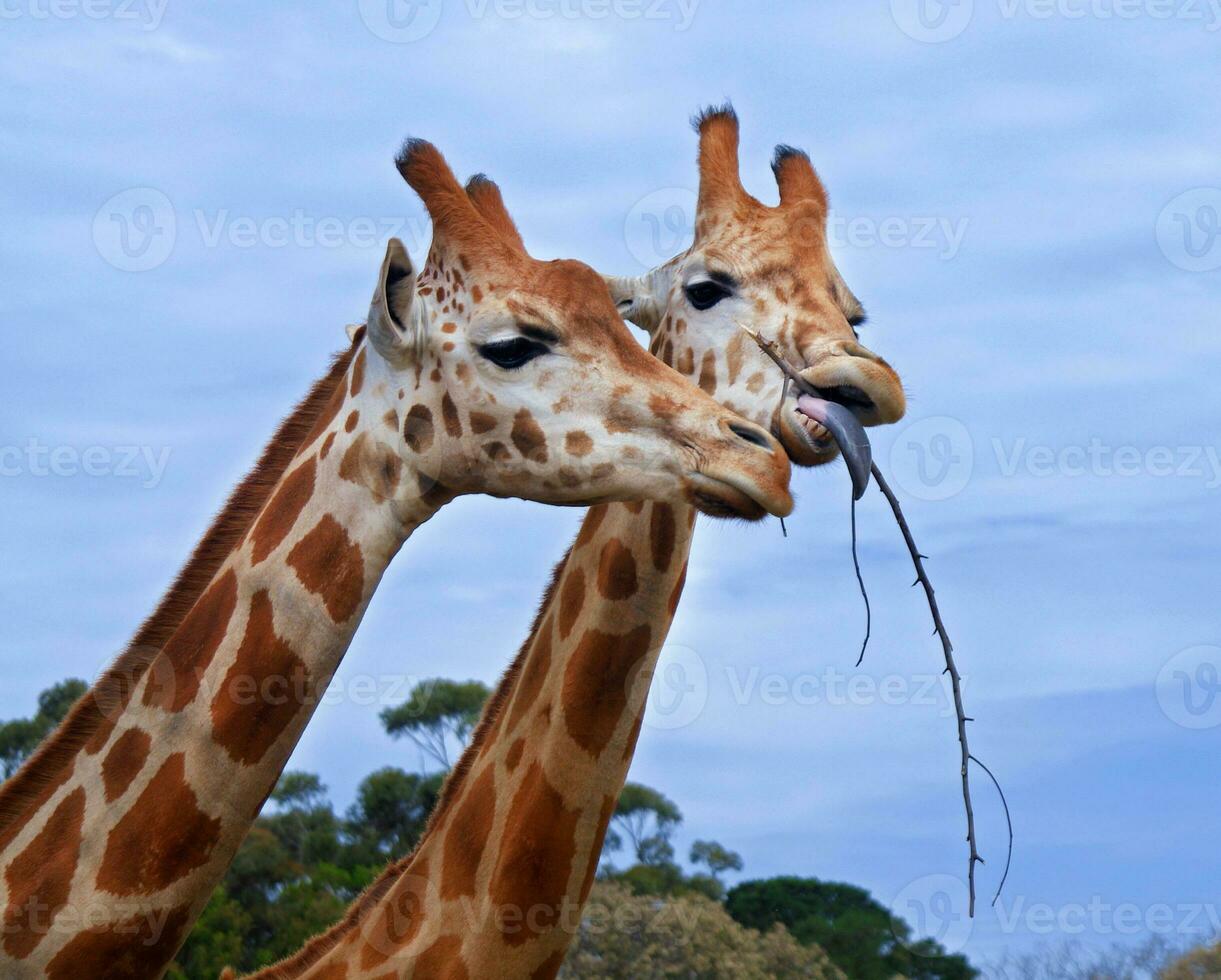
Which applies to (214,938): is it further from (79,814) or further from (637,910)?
(79,814)

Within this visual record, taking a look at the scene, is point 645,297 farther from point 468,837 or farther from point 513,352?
point 468,837

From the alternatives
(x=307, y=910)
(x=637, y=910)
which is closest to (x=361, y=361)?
(x=637, y=910)

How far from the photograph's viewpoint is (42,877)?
532 cm

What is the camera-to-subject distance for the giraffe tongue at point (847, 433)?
6430mm

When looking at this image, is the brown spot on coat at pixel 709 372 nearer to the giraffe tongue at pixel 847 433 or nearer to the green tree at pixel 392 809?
the giraffe tongue at pixel 847 433

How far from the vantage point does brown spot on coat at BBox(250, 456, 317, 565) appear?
5773 mm

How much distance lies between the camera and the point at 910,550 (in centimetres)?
632

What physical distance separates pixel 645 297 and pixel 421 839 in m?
2.70

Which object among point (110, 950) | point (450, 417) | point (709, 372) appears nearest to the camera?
point (110, 950)

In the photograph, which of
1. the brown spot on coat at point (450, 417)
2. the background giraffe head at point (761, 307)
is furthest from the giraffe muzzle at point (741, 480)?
the background giraffe head at point (761, 307)

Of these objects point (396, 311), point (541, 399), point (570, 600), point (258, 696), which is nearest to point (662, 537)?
point (570, 600)

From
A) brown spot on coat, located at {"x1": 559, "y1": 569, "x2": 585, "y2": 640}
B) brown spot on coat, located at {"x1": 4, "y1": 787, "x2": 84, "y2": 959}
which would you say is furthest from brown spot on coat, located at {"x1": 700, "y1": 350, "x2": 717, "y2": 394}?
brown spot on coat, located at {"x1": 4, "y1": 787, "x2": 84, "y2": 959}

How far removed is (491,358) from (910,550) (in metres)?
1.71

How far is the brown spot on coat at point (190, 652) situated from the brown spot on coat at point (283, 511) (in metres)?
0.15
